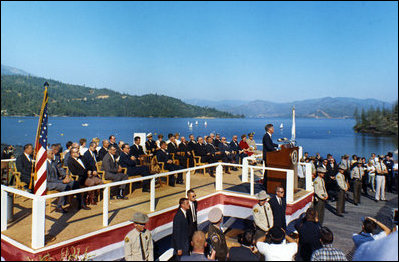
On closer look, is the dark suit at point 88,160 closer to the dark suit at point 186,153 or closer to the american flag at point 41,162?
the american flag at point 41,162

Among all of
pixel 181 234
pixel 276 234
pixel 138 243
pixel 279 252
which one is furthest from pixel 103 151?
pixel 279 252

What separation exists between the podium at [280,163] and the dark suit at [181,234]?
13.3ft

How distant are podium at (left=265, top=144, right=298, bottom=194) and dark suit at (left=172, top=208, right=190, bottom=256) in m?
4.06

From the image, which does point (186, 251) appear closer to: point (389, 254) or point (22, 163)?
point (389, 254)

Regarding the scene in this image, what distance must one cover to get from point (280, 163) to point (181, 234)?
4.28 m

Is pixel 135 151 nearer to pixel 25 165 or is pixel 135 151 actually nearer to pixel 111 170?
pixel 111 170

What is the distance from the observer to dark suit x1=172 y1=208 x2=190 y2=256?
5.57 m

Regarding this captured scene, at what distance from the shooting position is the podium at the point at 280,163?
855 centimetres

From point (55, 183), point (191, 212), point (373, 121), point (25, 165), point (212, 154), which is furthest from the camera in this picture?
point (373, 121)

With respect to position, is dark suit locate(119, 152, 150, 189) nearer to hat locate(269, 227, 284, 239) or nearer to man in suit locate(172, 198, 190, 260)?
man in suit locate(172, 198, 190, 260)

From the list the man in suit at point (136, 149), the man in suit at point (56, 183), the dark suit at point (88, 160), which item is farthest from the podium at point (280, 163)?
the man in suit at point (56, 183)

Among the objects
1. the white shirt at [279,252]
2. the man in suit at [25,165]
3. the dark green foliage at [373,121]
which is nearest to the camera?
the white shirt at [279,252]

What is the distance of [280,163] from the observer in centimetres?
870

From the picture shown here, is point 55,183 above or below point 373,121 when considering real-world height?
below
